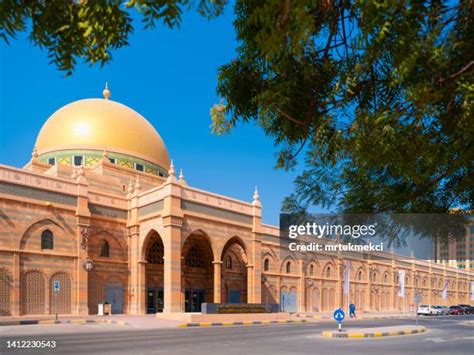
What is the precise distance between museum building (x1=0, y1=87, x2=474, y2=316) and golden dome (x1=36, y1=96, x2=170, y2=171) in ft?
0.30

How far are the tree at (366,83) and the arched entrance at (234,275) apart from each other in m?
31.4

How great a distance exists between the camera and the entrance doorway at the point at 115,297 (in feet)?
101

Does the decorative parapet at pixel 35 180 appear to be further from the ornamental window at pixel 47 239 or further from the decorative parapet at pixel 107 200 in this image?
the ornamental window at pixel 47 239

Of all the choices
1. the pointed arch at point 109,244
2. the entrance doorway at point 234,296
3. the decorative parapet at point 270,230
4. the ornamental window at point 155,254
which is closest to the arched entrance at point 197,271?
the entrance doorway at point 234,296

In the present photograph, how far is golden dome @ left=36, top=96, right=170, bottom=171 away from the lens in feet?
129

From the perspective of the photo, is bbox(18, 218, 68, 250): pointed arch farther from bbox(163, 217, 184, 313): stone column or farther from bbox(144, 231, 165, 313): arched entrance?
bbox(144, 231, 165, 313): arched entrance

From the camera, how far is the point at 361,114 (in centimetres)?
491

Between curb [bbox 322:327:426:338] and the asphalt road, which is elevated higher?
the asphalt road

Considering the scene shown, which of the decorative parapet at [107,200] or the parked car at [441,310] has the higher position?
the decorative parapet at [107,200]

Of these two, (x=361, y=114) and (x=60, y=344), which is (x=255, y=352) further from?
(x=361, y=114)

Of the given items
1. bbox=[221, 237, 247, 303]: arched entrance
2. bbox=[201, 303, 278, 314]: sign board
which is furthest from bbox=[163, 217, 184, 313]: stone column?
bbox=[221, 237, 247, 303]: arched entrance

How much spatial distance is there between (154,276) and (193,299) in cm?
381

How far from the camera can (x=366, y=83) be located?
5.26 m

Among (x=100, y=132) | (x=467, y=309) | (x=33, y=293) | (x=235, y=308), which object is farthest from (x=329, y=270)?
(x=33, y=293)
